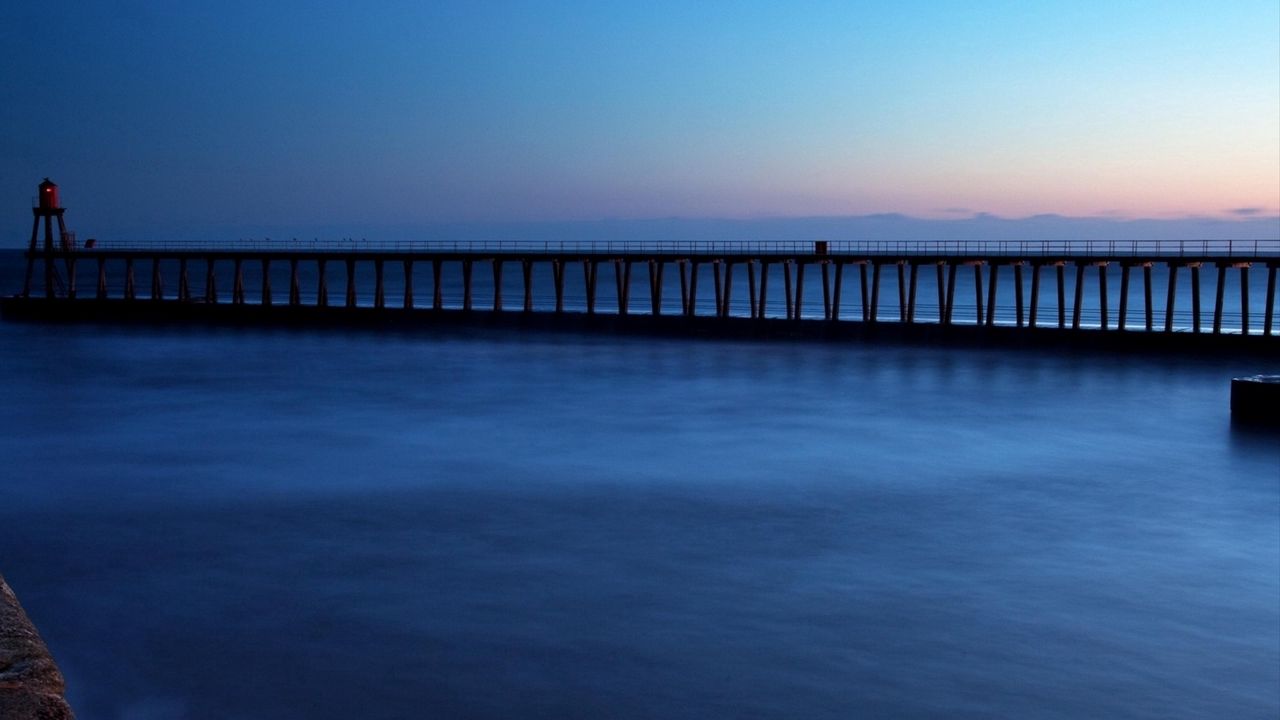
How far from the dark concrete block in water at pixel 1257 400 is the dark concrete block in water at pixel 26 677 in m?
18.2

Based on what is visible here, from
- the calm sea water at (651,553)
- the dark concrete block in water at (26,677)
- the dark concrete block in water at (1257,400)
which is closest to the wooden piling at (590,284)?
the calm sea water at (651,553)

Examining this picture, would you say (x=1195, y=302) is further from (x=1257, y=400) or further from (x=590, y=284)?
(x=590, y=284)

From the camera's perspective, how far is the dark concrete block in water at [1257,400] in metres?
19.2

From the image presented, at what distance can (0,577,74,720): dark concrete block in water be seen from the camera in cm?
430

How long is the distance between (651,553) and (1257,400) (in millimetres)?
12358

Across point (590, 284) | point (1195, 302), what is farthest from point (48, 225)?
point (1195, 302)

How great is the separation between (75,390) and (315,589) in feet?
57.1

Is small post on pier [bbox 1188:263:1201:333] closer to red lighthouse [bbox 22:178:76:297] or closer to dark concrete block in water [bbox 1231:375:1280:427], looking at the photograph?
dark concrete block in water [bbox 1231:375:1280:427]

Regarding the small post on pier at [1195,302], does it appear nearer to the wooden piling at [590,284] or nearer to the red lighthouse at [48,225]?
the wooden piling at [590,284]

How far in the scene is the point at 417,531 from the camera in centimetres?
1215

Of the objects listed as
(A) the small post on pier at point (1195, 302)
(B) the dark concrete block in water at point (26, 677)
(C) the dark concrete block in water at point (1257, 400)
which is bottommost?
(C) the dark concrete block in water at point (1257, 400)

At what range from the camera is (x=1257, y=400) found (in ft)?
63.7

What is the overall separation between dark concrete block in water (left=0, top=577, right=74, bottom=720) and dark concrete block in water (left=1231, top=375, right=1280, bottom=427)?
1823 centimetres

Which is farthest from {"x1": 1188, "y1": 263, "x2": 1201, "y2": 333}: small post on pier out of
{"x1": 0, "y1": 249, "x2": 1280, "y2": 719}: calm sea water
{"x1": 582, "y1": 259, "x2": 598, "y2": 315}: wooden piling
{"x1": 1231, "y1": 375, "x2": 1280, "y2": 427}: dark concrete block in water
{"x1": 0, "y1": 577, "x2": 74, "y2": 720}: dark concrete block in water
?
{"x1": 0, "y1": 577, "x2": 74, "y2": 720}: dark concrete block in water
